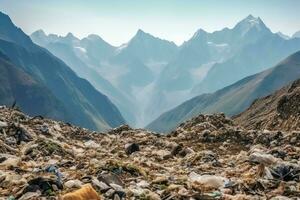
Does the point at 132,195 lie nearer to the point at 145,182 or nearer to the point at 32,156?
the point at 145,182

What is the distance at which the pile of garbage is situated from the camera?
15.2 m

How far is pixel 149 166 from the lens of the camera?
875 inches

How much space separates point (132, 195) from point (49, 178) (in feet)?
8.59

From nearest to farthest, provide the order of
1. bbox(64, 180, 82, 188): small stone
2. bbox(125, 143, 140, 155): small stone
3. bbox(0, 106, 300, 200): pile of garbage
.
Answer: bbox(0, 106, 300, 200): pile of garbage < bbox(64, 180, 82, 188): small stone < bbox(125, 143, 140, 155): small stone

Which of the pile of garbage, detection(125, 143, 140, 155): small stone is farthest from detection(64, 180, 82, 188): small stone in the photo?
detection(125, 143, 140, 155): small stone

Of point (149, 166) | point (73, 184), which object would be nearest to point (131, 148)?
point (149, 166)

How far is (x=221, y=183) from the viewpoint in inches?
666

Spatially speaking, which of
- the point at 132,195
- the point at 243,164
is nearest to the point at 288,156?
the point at 243,164

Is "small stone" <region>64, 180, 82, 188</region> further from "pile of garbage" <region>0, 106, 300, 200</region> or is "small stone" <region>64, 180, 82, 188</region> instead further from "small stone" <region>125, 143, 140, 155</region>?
"small stone" <region>125, 143, 140, 155</region>

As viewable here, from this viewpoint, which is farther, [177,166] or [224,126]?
[224,126]

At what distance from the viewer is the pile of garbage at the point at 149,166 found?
15172mm

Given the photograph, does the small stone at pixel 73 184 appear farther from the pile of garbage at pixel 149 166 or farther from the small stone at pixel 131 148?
the small stone at pixel 131 148

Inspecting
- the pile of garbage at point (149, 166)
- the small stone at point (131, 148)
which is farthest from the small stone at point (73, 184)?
the small stone at point (131, 148)

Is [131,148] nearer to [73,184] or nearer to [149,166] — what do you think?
[149,166]
